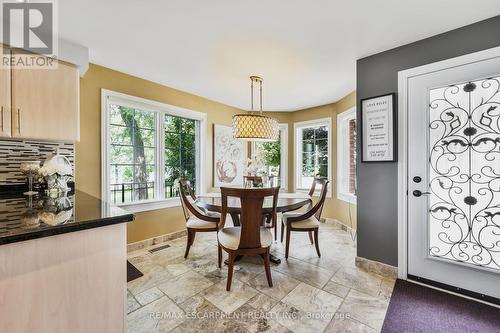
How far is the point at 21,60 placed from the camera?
181 cm

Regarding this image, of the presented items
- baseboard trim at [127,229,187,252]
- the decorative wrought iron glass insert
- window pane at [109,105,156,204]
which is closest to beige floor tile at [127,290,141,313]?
baseboard trim at [127,229,187,252]

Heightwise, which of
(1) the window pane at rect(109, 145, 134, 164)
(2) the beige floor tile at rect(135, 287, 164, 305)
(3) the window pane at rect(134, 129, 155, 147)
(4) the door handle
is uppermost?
(3) the window pane at rect(134, 129, 155, 147)

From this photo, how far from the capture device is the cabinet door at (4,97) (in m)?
1.69

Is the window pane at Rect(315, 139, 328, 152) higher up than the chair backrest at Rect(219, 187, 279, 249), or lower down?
higher up

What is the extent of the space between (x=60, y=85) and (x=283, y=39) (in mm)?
2165

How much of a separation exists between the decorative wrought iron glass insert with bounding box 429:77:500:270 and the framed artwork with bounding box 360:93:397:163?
0.31 metres

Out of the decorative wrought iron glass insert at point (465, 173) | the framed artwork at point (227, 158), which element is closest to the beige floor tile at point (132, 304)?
the framed artwork at point (227, 158)

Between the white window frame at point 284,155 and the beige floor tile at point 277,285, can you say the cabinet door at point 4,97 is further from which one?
Result: the white window frame at point 284,155

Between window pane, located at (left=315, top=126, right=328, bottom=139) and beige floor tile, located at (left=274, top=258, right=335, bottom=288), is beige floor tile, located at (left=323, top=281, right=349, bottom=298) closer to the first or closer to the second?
beige floor tile, located at (left=274, top=258, right=335, bottom=288)

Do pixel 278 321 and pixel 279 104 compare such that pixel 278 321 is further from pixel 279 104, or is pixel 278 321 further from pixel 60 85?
pixel 279 104

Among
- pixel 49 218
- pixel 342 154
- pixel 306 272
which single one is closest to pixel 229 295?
pixel 306 272

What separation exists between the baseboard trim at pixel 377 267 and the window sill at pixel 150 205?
2.72 m

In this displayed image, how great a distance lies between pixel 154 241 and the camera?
312 centimetres

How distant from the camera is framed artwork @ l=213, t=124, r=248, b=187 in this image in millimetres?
4148
